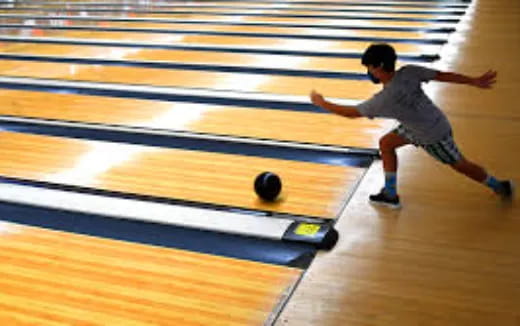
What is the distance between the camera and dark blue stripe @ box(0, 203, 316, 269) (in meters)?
2.35

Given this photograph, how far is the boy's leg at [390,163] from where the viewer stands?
8.48ft

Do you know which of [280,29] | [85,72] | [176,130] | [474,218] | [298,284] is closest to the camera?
[298,284]

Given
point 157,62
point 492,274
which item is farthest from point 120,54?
point 492,274

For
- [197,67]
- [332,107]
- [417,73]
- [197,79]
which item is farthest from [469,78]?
[197,67]

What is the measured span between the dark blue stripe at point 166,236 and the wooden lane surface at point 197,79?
2.01 m

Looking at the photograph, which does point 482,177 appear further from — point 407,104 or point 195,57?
point 195,57

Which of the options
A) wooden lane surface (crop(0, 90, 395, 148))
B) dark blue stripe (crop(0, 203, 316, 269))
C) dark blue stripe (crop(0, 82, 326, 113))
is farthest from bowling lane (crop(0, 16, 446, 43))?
dark blue stripe (crop(0, 203, 316, 269))

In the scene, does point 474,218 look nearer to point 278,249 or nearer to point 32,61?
point 278,249

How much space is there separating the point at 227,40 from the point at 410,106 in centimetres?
395

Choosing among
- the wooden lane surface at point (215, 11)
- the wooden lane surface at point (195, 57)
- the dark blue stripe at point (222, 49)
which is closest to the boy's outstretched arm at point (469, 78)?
the wooden lane surface at point (195, 57)

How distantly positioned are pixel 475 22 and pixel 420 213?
481cm

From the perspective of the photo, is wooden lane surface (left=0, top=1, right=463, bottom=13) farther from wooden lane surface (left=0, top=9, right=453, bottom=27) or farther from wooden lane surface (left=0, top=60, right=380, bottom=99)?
wooden lane surface (left=0, top=60, right=380, bottom=99)

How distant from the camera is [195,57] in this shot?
549 centimetres

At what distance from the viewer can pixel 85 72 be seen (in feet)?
16.6
